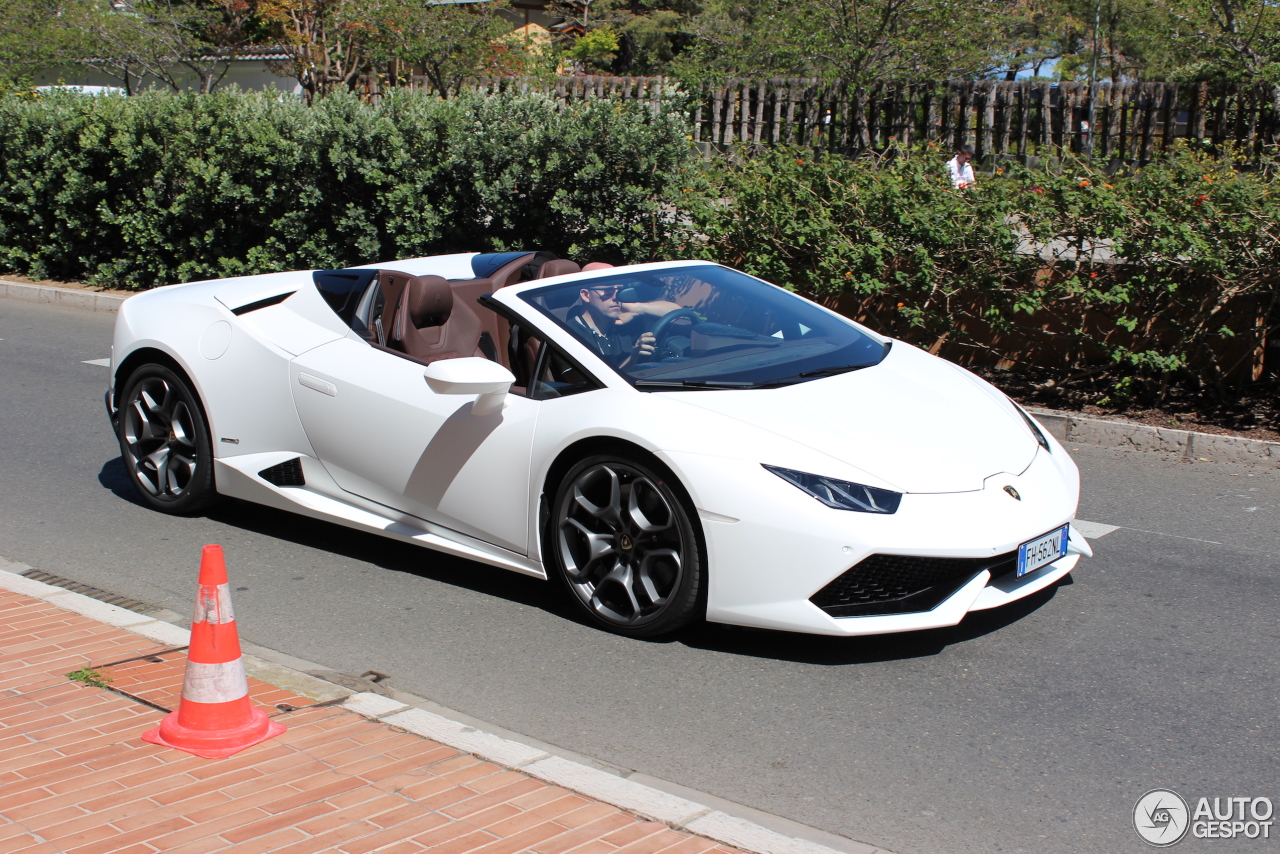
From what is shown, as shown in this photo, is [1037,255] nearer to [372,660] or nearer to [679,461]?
[679,461]

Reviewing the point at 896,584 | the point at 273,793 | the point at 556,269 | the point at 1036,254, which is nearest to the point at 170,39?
the point at 1036,254

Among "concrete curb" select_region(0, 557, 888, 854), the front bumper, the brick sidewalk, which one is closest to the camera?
the brick sidewalk

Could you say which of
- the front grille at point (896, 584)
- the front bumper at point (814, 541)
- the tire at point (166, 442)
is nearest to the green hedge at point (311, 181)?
the tire at point (166, 442)

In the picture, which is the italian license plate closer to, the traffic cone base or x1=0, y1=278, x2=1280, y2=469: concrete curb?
the traffic cone base

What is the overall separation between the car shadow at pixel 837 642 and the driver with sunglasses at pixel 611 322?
115cm

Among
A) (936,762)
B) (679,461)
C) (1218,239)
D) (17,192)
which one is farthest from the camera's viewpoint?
(17,192)

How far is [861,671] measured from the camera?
14.2ft

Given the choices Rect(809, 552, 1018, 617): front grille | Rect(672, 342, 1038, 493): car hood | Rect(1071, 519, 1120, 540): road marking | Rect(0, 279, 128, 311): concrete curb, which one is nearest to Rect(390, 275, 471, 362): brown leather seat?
Rect(672, 342, 1038, 493): car hood

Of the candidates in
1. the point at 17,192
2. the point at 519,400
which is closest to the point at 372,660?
the point at 519,400

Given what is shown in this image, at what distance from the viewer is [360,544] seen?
5.94 m

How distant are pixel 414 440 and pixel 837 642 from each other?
1.97m

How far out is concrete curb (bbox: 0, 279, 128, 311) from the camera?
47.0 feet

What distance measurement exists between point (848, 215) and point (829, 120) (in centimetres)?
921

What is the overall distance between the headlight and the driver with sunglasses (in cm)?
98
